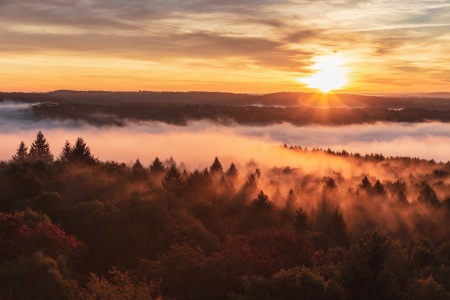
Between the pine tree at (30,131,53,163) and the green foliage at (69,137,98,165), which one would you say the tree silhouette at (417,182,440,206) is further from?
the pine tree at (30,131,53,163)

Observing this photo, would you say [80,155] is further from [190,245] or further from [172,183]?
[190,245]

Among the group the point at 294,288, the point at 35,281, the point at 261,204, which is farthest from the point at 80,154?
the point at 294,288

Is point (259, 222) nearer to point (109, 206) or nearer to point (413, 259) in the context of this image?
point (109, 206)

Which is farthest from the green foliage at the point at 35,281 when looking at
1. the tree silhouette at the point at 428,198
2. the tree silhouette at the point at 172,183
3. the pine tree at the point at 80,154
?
the tree silhouette at the point at 428,198

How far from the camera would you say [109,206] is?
246 feet

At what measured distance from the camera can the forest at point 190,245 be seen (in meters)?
38.7

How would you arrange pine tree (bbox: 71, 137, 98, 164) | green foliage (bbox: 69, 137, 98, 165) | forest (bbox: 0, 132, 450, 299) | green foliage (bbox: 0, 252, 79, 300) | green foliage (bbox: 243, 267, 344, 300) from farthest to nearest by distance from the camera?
pine tree (bbox: 71, 137, 98, 164) → green foliage (bbox: 69, 137, 98, 165) → green foliage (bbox: 0, 252, 79, 300) → forest (bbox: 0, 132, 450, 299) → green foliage (bbox: 243, 267, 344, 300)

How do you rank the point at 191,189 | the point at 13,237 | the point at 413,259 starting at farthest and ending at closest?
the point at 191,189
the point at 413,259
the point at 13,237

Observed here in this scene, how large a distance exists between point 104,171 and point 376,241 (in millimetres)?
89685

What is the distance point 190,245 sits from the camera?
62156mm

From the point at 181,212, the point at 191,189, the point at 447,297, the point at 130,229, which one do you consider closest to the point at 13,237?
the point at 130,229

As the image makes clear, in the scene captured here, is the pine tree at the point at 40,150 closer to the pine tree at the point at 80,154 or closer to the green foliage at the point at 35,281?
the pine tree at the point at 80,154

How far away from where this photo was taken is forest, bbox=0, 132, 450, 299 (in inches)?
1523

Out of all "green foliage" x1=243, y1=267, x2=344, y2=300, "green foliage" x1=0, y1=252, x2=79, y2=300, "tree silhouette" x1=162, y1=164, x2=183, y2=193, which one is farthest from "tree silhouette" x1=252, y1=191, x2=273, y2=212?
"green foliage" x1=243, y1=267, x2=344, y2=300
